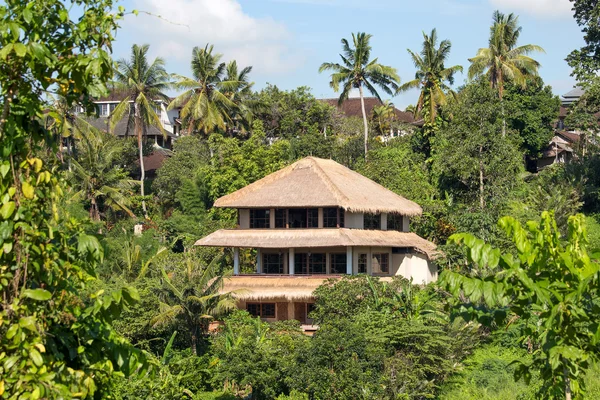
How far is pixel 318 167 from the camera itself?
34125 millimetres

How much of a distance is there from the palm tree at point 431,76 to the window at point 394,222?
30.7 ft

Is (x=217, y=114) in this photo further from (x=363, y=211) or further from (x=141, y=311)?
(x=141, y=311)

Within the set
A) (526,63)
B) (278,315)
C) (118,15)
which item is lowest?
(278,315)

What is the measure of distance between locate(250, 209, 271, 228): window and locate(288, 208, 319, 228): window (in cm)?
103

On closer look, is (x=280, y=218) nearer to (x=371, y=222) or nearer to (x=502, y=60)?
(x=371, y=222)

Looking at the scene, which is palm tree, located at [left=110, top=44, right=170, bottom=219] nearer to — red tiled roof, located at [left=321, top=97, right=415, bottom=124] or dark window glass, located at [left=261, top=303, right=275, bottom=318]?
dark window glass, located at [left=261, top=303, right=275, bottom=318]

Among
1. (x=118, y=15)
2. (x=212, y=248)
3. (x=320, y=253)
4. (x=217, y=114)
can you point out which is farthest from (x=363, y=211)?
(x=118, y=15)

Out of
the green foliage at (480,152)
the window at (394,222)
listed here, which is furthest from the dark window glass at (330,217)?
the green foliage at (480,152)

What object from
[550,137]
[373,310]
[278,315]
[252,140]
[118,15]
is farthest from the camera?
[550,137]

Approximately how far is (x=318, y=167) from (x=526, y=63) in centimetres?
1864

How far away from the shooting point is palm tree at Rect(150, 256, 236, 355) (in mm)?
25859

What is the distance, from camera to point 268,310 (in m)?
31.2

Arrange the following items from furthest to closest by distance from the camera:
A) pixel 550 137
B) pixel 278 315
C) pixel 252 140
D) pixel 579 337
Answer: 1. pixel 550 137
2. pixel 252 140
3. pixel 278 315
4. pixel 579 337

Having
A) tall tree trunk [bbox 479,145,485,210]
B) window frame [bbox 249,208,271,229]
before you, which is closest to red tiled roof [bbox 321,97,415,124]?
tall tree trunk [bbox 479,145,485,210]
